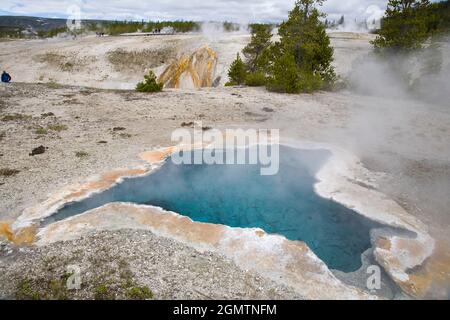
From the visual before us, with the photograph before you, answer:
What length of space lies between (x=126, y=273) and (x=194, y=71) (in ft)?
90.0

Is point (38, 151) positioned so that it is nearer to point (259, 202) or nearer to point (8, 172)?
point (8, 172)

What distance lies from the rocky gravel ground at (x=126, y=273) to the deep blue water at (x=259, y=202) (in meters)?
1.73

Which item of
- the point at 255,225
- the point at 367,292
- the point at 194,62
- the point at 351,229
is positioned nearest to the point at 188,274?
the point at 255,225

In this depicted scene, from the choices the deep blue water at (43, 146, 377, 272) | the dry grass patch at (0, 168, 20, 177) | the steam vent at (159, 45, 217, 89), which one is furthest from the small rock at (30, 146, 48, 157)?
the steam vent at (159, 45, 217, 89)

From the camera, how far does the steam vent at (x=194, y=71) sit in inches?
1250

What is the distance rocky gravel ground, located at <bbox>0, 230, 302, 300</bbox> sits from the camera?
634 centimetres

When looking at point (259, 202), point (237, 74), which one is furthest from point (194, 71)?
point (259, 202)

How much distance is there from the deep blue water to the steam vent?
2041 cm

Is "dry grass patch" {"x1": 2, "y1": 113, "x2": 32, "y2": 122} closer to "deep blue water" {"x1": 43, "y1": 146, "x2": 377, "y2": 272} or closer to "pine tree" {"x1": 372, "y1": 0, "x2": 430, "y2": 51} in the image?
"deep blue water" {"x1": 43, "y1": 146, "x2": 377, "y2": 272}

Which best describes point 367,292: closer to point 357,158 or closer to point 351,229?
point 351,229

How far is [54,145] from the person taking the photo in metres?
13.2

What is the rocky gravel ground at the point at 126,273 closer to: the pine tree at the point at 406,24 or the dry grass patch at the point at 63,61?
A: the pine tree at the point at 406,24

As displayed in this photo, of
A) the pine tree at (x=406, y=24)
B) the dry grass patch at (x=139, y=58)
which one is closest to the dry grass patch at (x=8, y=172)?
the pine tree at (x=406, y=24)

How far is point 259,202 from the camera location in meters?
10.5
